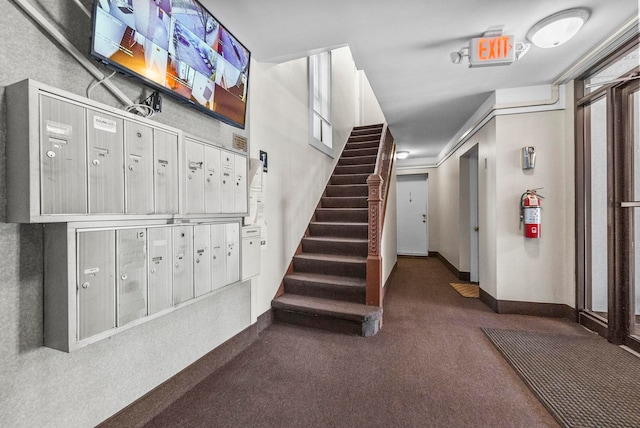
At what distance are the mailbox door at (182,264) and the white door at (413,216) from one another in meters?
6.99

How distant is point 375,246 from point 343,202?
1508mm

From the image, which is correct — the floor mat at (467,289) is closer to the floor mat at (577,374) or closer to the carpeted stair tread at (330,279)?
the floor mat at (577,374)

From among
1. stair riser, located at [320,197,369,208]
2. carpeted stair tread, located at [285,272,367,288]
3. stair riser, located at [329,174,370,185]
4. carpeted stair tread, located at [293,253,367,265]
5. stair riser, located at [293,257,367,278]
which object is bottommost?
carpeted stair tread, located at [285,272,367,288]

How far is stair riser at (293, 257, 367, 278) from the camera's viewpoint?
3129 millimetres

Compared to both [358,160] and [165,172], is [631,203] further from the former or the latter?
[165,172]

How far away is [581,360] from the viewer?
219cm

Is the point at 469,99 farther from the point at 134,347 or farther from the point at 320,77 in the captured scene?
the point at 134,347

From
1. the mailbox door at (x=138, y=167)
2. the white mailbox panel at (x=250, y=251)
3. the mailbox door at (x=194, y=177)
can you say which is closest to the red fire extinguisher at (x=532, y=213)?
the white mailbox panel at (x=250, y=251)

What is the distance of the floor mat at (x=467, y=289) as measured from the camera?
4098mm

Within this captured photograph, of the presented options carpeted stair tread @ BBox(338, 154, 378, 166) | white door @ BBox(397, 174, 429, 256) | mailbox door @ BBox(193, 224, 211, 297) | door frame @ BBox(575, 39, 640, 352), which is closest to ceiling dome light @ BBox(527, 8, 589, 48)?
door frame @ BBox(575, 39, 640, 352)

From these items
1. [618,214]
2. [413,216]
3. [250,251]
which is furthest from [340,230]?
[413,216]

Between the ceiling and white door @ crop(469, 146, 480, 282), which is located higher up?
the ceiling

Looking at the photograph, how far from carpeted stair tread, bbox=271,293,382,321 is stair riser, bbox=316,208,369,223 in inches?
54.0

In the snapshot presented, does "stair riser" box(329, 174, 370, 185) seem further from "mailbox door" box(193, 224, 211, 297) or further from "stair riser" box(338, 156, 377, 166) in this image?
"mailbox door" box(193, 224, 211, 297)
